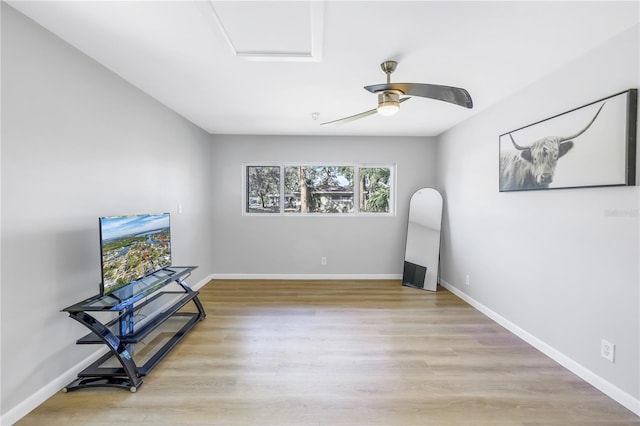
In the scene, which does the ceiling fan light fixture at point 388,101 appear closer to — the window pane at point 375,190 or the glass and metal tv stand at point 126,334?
A: the glass and metal tv stand at point 126,334

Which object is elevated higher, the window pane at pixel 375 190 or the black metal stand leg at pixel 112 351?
the window pane at pixel 375 190

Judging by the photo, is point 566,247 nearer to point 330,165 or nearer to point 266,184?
point 330,165

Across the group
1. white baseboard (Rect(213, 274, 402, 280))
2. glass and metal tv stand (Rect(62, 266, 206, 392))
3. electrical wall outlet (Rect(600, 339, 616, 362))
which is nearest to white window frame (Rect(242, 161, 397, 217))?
white baseboard (Rect(213, 274, 402, 280))

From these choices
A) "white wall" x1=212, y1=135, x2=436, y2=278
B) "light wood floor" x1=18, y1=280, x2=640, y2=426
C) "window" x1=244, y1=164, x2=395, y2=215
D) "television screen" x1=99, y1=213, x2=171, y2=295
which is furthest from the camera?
"window" x1=244, y1=164, x2=395, y2=215

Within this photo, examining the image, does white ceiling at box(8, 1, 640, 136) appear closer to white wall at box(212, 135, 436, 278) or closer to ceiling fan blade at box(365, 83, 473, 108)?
ceiling fan blade at box(365, 83, 473, 108)

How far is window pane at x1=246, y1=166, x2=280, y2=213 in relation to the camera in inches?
190

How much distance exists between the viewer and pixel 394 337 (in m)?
2.73

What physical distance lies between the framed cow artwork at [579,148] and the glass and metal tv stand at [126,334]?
3.37 meters

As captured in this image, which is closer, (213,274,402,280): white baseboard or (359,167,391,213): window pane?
(213,274,402,280): white baseboard

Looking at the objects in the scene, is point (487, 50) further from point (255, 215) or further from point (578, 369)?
point (255, 215)

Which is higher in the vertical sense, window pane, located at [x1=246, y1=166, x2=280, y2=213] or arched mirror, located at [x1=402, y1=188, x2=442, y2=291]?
window pane, located at [x1=246, y1=166, x2=280, y2=213]

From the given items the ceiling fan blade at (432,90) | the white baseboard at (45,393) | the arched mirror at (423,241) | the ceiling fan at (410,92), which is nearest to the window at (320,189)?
the arched mirror at (423,241)

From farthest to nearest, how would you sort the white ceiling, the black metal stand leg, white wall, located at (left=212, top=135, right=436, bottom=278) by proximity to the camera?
1. white wall, located at (left=212, top=135, right=436, bottom=278)
2. the black metal stand leg
3. the white ceiling

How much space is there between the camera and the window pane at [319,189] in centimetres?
482
